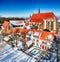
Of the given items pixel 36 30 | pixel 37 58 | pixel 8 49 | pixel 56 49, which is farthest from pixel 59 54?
pixel 8 49

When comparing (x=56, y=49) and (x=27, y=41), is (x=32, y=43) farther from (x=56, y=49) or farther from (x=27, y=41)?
(x=56, y=49)

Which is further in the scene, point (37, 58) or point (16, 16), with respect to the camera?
point (16, 16)

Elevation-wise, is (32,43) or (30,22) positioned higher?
(30,22)

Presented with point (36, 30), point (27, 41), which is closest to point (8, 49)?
point (27, 41)

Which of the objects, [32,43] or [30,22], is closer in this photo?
[32,43]

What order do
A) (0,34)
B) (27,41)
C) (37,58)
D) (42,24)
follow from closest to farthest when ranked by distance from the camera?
1. (37,58)
2. (27,41)
3. (42,24)
4. (0,34)

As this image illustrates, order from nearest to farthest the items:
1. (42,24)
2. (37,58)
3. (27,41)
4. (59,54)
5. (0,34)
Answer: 1. (37,58)
2. (59,54)
3. (27,41)
4. (42,24)
5. (0,34)

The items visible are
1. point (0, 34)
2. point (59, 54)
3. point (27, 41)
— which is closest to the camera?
point (59, 54)

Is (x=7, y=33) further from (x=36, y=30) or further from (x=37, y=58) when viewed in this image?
(x=37, y=58)

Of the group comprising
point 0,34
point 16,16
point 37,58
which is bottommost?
point 37,58
